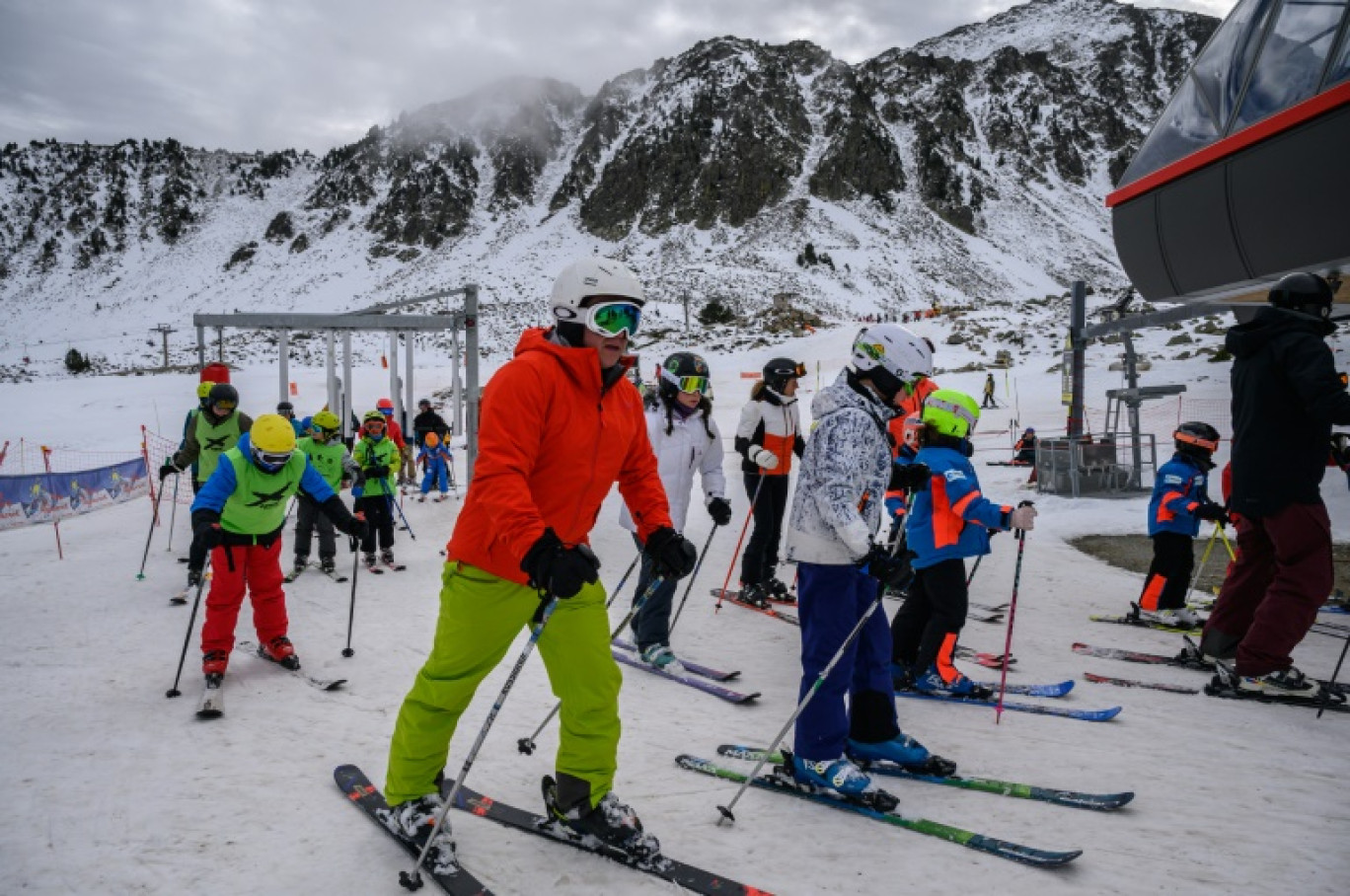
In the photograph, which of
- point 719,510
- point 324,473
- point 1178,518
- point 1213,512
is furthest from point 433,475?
point 1213,512

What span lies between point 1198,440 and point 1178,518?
0.65 meters

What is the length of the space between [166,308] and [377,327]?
92517 millimetres

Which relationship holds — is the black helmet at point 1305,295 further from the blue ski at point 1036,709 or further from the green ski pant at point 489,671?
the green ski pant at point 489,671

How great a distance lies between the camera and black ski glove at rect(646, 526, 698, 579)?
10.1ft

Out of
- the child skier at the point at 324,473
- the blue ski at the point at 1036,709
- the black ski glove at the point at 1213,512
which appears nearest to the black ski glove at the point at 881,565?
the blue ski at the point at 1036,709

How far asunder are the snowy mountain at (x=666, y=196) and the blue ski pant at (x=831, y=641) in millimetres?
59498

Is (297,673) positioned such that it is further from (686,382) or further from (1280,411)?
(1280,411)

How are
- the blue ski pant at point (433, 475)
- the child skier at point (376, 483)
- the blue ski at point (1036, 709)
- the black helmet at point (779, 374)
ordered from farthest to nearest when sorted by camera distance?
the blue ski pant at point (433, 475), the child skier at point (376, 483), the black helmet at point (779, 374), the blue ski at point (1036, 709)

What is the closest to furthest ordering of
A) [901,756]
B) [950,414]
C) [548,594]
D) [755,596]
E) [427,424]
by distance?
[548,594]
[901,756]
[950,414]
[755,596]
[427,424]

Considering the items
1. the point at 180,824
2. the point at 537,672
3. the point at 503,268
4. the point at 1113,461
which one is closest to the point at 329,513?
the point at 537,672

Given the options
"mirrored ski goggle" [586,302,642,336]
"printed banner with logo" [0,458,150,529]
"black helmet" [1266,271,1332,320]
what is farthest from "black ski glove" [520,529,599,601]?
"printed banner with logo" [0,458,150,529]

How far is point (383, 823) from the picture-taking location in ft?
10.6

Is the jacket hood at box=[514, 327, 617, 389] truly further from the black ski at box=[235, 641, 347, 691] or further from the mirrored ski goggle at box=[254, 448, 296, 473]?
the black ski at box=[235, 641, 347, 691]

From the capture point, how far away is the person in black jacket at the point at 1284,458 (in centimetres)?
437
